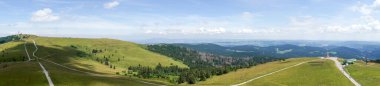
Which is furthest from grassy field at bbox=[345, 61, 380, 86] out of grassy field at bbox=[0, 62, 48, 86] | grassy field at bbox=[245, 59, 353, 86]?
grassy field at bbox=[0, 62, 48, 86]

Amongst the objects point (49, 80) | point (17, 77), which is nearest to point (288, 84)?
point (49, 80)

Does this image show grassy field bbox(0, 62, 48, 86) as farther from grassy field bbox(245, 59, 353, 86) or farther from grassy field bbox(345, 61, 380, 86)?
grassy field bbox(345, 61, 380, 86)

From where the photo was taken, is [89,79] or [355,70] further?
[355,70]

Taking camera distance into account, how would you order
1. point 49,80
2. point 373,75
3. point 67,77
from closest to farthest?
point 49,80 → point 67,77 → point 373,75

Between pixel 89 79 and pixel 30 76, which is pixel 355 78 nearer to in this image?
pixel 89 79

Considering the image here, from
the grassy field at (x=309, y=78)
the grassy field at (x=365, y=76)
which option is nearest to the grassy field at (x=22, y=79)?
the grassy field at (x=309, y=78)

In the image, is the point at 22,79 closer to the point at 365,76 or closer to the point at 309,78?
the point at 309,78

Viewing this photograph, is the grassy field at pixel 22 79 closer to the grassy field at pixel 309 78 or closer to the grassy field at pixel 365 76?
the grassy field at pixel 309 78

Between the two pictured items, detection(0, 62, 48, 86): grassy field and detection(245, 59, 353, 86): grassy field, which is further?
detection(245, 59, 353, 86): grassy field

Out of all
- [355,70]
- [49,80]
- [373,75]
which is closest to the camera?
[49,80]

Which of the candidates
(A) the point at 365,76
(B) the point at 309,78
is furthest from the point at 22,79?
(A) the point at 365,76

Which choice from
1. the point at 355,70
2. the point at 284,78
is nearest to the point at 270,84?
the point at 284,78
